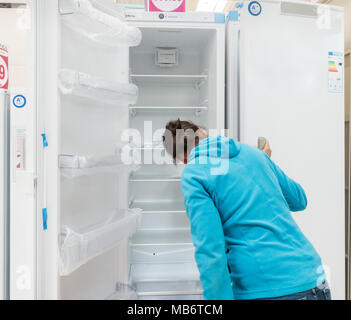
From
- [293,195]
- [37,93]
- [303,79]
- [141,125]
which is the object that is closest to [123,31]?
[37,93]

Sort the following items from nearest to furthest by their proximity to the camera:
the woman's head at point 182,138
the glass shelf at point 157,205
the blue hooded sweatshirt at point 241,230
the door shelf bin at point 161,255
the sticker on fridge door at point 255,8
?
the blue hooded sweatshirt at point 241,230 → the woman's head at point 182,138 → the sticker on fridge door at point 255,8 → the door shelf bin at point 161,255 → the glass shelf at point 157,205

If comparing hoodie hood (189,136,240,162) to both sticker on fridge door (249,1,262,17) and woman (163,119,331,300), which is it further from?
sticker on fridge door (249,1,262,17)

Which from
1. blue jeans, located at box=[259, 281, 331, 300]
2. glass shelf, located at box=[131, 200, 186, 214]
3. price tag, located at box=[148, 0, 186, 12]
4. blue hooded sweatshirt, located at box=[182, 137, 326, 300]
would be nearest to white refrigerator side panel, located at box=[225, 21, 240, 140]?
price tag, located at box=[148, 0, 186, 12]

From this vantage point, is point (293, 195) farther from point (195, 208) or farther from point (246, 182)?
point (195, 208)

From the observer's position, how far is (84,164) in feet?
3.97

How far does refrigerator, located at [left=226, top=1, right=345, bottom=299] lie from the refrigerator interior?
1.14 ft

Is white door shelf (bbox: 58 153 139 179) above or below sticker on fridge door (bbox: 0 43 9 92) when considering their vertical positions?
below

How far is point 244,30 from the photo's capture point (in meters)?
1.48

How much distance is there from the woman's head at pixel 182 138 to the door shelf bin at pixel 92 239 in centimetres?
49

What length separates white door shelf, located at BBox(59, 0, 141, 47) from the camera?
3.83ft

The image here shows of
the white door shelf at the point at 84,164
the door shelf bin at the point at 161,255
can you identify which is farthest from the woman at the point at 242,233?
the door shelf bin at the point at 161,255

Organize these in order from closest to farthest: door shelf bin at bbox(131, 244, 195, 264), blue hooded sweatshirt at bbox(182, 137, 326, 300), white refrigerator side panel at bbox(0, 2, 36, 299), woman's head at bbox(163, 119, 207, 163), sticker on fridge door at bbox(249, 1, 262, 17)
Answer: blue hooded sweatshirt at bbox(182, 137, 326, 300) → white refrigerator side panel at bbox(0, 2, 36, 299) → woman's head at bbox(163, 119, 207, 163) → sticker on fridge door at bbox(249, 1, 262, 17) → door shelf bin at bbox(131, 244, 195, 264)

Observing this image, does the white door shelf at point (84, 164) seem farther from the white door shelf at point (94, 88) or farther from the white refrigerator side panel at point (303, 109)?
the white refrigerator side panel at point (303, 109)

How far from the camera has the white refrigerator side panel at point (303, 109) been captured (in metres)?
1.50
